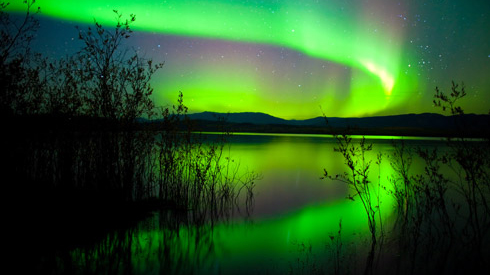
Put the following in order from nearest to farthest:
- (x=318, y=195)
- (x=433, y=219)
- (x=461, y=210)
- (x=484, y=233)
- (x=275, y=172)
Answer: (x=484, y=233), (x=433, y=219), (x=461, y=210), (x=318, y=195), (x=275, y=172)

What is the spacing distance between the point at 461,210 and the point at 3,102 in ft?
47.7

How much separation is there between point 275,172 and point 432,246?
13.5 meters

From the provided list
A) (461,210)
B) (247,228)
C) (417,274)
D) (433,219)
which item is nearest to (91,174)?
(247,228)

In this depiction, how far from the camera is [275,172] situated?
2031cm

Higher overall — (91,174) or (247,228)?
(91,174)

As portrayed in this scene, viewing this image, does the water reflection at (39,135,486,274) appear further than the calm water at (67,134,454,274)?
No

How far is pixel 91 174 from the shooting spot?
863 centimetres

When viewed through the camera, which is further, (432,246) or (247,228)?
(247,228)

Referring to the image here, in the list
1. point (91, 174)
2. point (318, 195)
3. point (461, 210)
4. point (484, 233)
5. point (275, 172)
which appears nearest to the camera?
point (484, 233)

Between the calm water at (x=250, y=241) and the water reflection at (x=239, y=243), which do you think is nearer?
the water reflection at (x=239, y=243)

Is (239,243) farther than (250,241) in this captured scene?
No

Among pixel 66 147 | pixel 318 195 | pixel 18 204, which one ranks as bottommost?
pixel 318 195

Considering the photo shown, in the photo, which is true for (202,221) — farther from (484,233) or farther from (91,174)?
(484,233)

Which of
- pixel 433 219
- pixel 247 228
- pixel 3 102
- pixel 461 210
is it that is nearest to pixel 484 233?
pixel 433 219
